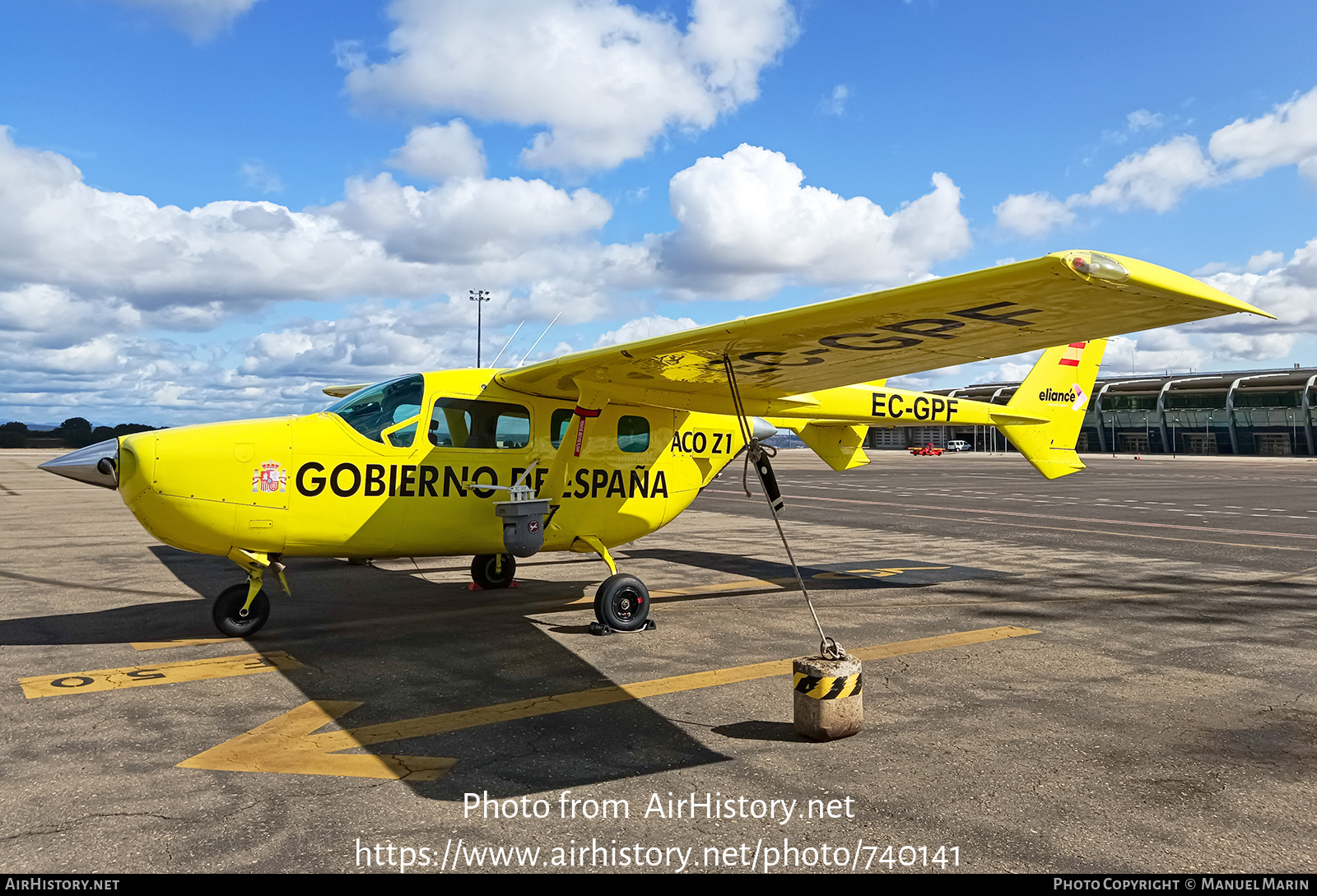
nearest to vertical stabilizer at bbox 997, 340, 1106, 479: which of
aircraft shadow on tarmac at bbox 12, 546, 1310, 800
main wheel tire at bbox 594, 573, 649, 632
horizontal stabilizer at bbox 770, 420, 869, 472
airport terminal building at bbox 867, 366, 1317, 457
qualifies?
aircraft shadow on tarmac at bbox 12, 546, 1310, 800

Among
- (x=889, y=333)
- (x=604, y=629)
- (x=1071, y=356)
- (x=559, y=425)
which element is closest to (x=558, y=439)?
(x=559, y=425)

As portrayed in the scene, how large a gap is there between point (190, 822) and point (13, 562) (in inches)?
434

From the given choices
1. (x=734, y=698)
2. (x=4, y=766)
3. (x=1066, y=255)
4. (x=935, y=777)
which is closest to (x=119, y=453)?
(x=4, y=766)

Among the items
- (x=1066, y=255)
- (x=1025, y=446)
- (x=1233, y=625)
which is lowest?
(x=1233, y=625)

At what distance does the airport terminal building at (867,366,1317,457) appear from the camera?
8188cm

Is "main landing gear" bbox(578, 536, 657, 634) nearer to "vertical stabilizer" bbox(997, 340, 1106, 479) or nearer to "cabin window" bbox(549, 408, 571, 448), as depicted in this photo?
"cabin window" bbox(549, 408, 571, 448)

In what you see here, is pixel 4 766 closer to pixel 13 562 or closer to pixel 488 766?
pixel 488 766

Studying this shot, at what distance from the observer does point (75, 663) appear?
21.6 ft

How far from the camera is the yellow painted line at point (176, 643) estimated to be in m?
7.17

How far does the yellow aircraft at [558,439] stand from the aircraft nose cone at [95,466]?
0.05ft

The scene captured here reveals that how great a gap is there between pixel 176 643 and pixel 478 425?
332 centimetres

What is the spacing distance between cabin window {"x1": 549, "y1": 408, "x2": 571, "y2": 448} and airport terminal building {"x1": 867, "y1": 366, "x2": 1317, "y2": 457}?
7795cm

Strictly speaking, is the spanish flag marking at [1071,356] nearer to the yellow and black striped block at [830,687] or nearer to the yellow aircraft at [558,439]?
the yellow aircraft at [558,439]

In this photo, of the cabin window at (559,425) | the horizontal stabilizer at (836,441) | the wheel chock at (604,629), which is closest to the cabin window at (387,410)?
the cabin window at (559,425)
